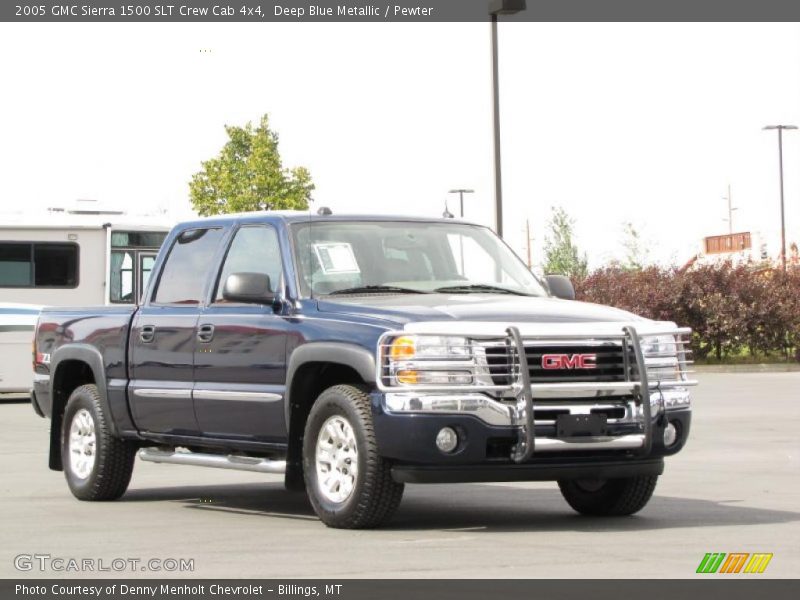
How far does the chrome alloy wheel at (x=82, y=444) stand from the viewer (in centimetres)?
1333

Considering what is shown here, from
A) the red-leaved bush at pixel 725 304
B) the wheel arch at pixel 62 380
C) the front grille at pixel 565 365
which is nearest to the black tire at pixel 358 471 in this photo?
the front grille at pixel 565 365

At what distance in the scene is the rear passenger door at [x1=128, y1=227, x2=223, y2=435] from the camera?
12.2 metres

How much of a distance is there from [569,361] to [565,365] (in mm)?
39

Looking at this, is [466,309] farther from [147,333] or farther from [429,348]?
[147,333]

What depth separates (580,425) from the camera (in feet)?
34.2

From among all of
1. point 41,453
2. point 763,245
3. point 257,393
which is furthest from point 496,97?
point 763,245

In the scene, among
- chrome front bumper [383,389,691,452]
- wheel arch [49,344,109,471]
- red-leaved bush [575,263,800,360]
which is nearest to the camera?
chrome front bumper [383,389,691,452]

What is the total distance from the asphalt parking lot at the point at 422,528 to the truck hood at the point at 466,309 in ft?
4.33

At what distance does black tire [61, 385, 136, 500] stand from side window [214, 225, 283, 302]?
165cm
